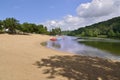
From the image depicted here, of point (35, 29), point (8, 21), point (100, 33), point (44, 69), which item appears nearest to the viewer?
point (44, 69)

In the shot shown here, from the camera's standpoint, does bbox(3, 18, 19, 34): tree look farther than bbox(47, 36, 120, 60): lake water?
Yes

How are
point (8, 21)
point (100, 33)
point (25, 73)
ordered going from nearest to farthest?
1. point (25, 73)
2. point (8, 21)
3. point (100, 33)

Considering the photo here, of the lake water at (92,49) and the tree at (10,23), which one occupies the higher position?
the tree at (10,23)

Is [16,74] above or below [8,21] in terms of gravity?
below

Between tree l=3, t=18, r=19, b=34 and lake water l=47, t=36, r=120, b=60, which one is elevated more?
tree l=3, t=18, r=19, b=34

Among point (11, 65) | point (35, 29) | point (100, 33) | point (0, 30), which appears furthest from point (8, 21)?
point (100, 33)

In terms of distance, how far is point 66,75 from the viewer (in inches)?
415

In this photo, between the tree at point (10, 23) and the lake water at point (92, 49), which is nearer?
the lake water at point (92, 49)

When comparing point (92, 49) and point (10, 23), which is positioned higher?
point (10, 23)

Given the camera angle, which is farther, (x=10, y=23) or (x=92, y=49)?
(x=10, y=23)

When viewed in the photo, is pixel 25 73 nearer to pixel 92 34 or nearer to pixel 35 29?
pixel 35 29

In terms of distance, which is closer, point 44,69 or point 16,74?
point 16,74

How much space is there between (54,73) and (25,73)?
65.0 inches

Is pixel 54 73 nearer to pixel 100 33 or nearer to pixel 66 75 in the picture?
pixel 66 75
